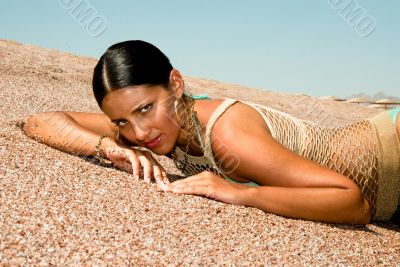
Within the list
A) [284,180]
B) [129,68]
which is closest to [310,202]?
[284,180]

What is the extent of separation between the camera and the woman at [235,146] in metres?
2.32

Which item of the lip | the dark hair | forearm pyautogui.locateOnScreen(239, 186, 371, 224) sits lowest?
forearm pyautogui.locateOnScreen(239, 186, 371, 224)

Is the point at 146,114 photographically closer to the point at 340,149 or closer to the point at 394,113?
the point at 340,149

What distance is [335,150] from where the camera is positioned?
2.78 meters

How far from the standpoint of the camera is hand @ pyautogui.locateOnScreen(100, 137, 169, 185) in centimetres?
261

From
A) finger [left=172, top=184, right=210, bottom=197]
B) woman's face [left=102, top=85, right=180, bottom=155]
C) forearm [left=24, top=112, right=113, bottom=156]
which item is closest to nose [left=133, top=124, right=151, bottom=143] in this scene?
woman's face [left=102, top=85, right=180, bottom=155]

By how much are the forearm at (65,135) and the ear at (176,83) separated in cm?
68

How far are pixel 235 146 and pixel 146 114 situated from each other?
20.7 inches

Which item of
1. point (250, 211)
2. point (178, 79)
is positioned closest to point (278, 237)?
point (250, 211)

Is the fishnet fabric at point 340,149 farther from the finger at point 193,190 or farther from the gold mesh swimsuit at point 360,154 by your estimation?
the finger at point 193,190

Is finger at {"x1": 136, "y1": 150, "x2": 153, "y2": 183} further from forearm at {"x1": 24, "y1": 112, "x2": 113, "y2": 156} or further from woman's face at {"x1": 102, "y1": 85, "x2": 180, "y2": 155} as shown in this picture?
forearm at {"x1": 24, "y1": 112, "x2": 113, "y2": 156}

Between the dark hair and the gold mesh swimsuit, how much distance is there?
22.5 inches

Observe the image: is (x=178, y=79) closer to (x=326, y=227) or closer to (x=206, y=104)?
(x=206, y=104)

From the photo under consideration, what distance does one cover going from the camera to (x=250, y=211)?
2367mm
